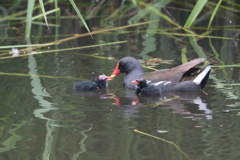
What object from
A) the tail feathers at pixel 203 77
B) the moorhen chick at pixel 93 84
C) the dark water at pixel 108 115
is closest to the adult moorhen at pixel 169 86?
the tail feathers at pixel 203 77

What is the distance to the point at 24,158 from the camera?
17.1 feet

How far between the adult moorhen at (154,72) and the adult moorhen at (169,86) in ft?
0.26

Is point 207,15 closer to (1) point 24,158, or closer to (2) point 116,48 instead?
(2) point 116,48

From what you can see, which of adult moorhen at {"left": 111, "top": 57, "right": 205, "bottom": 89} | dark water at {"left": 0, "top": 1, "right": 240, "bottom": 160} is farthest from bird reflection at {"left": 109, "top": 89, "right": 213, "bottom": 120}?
adult moorhen at {"left": 111, "top": 57, "right": 205, "bottom": 89}

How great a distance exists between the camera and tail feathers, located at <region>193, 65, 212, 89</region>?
7.48 meters

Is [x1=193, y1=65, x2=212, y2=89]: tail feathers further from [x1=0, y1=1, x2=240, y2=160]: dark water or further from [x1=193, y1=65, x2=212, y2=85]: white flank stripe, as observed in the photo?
[x1=0, y1=1, x2=240, y2=160]: dark water

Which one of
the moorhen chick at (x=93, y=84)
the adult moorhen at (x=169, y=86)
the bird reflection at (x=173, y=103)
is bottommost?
the bird reflection at (x=173, y=103)

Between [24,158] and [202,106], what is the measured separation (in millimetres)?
2437

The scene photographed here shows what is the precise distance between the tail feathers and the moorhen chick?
114 centimetres

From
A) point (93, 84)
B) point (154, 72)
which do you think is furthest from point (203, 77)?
point (93, 84)

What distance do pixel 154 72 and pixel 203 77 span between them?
747mm

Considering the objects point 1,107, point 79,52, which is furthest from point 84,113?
point 79,52

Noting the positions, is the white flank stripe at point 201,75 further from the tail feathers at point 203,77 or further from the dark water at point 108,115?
the dark water at point 108,115

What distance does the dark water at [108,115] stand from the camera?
5.35 metres
